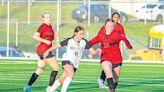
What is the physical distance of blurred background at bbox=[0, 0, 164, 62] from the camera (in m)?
41.4

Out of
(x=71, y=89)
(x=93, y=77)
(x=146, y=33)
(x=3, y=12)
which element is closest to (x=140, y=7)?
(x=146, y=33)

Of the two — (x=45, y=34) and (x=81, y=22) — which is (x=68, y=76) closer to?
(x=45, y=34)

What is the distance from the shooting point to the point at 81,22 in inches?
1813

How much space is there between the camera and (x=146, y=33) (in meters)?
44.8

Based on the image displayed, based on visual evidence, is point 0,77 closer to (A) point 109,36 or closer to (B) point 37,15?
(A) point 109,36

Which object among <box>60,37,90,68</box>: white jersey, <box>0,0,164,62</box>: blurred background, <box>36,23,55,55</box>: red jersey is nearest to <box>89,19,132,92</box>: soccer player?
<box>60,37,90,68</box>: white jersey

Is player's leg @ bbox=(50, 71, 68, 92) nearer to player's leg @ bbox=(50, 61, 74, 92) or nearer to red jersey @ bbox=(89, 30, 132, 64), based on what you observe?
player's leg @ bbox=(50, 61, 74, 92)

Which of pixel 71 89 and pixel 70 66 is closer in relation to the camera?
pixel 70 66

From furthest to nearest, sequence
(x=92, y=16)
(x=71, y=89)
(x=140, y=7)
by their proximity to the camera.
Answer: (x=140, y=7) < (x=92, y=16) < (x=71, y=89)

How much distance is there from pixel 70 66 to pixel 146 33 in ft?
91.4

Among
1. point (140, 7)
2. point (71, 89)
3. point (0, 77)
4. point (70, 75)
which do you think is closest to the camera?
point (70, 75)

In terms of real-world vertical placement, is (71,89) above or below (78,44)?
below

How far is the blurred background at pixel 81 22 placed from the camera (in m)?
41.4

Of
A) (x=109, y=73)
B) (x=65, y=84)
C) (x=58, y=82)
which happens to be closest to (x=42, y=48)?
(x=58, y=82)
